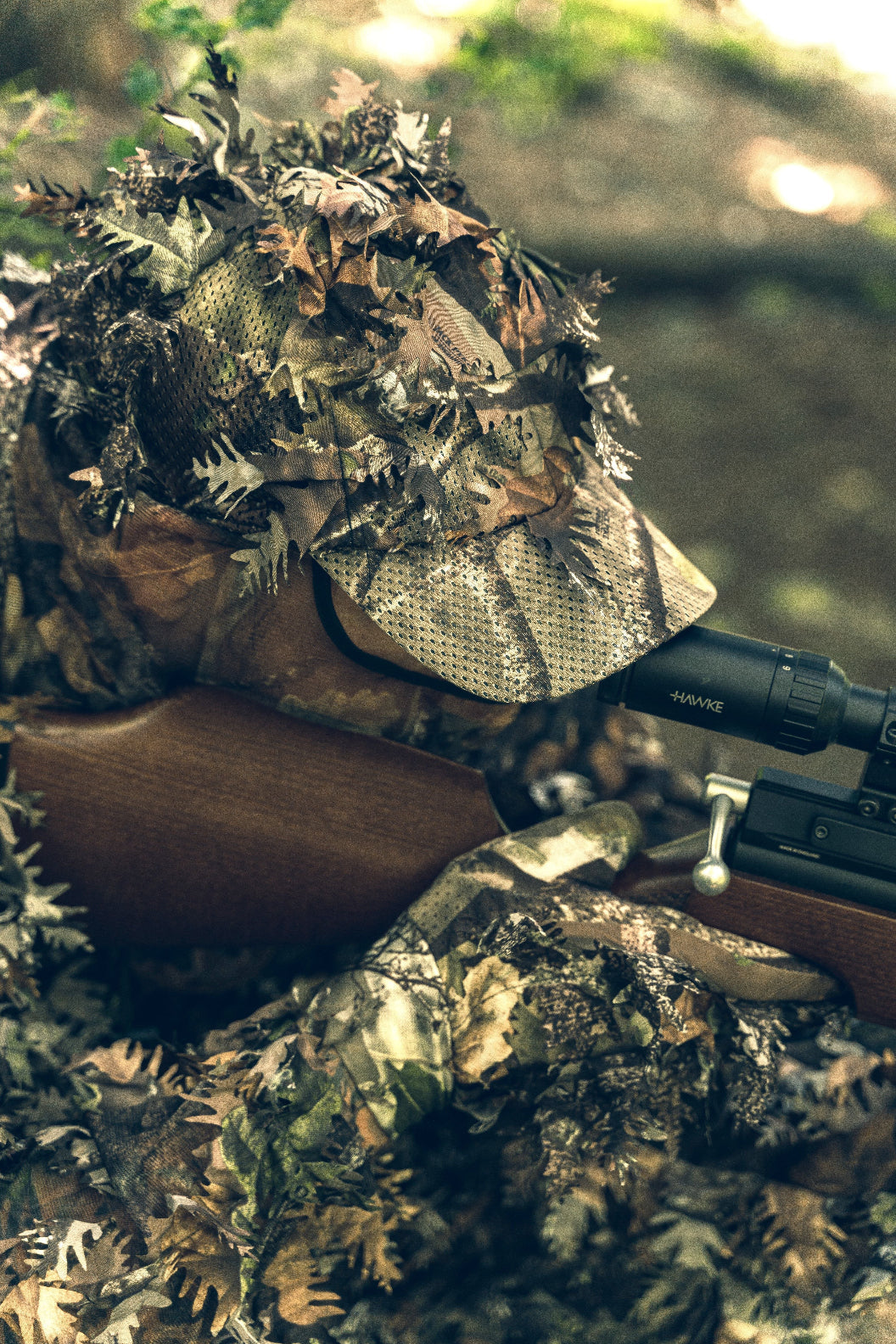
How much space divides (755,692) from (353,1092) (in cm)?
89

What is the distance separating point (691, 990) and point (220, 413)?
3.87 feet

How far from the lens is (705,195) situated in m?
4.36

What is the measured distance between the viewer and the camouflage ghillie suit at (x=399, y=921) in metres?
1.45

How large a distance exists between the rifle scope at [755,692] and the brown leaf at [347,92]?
3.34 feet

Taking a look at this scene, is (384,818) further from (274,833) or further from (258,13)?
(258,13)

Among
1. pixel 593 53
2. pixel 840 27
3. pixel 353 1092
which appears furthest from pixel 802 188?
pixel 353 1092

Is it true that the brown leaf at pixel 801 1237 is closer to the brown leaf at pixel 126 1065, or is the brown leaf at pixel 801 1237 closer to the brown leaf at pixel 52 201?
the brown leaf at pixel 126 1065

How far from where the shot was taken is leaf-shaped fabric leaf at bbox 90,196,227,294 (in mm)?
1466

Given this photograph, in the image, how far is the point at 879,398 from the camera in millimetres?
3787

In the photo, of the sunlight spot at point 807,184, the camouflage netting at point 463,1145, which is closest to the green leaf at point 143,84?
the camouflage netting at point 463,1145

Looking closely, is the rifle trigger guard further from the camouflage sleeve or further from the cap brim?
the cap brim

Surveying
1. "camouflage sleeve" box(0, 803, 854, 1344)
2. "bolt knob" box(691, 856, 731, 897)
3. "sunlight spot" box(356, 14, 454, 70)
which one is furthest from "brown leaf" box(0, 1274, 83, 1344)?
"sunlight spot" box(356, 14, 454, 70)

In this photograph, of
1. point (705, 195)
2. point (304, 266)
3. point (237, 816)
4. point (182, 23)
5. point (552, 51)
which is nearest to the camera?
point (304, 266)

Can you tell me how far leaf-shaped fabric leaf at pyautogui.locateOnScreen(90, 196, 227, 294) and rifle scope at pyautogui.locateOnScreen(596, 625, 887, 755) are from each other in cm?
88
